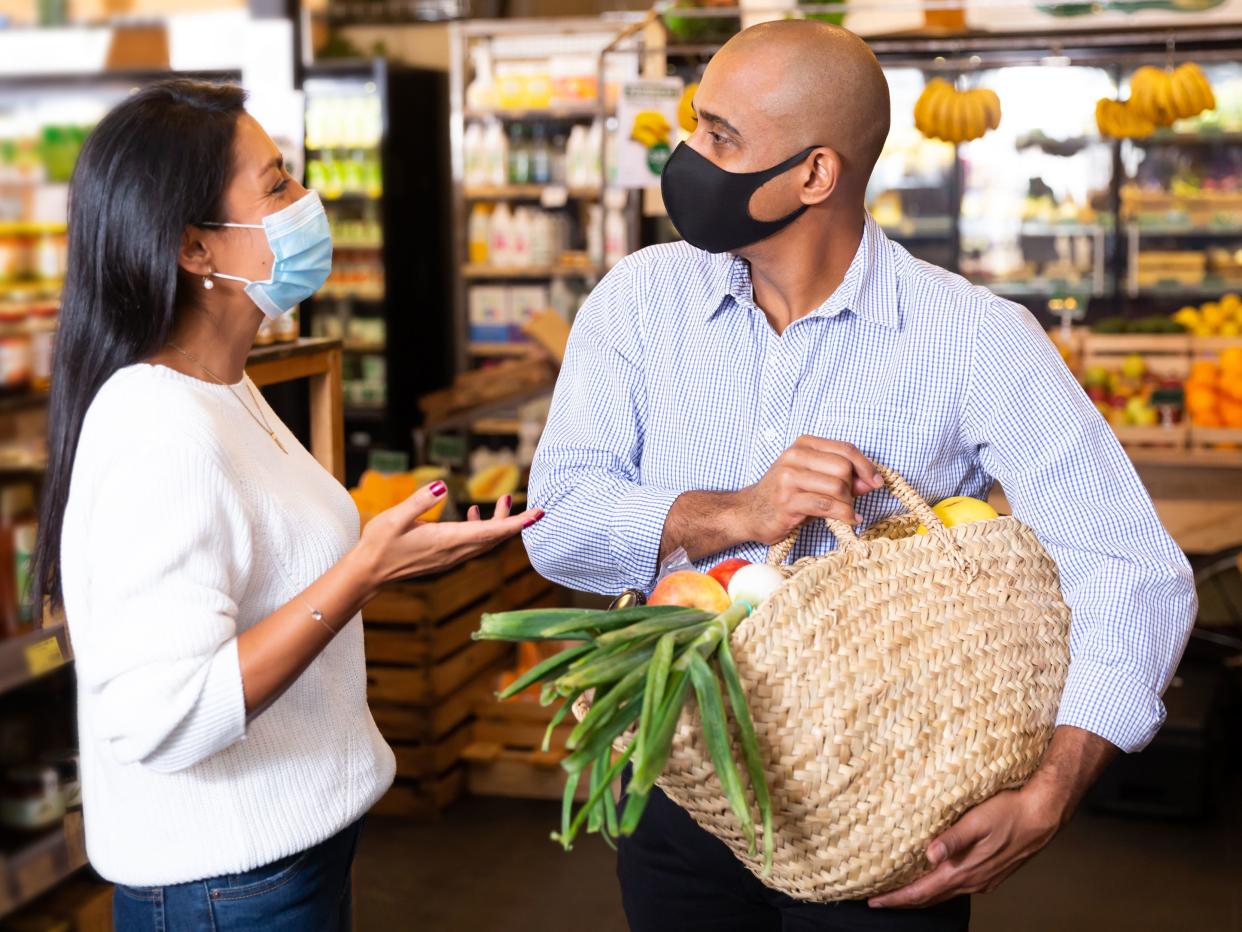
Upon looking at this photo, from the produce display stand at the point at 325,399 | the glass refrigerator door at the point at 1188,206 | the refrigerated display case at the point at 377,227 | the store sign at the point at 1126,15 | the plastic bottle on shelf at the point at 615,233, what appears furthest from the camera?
the refrigerated display case at the point at 377,227

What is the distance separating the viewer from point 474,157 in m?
7.91

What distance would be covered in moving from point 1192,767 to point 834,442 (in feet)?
10.4

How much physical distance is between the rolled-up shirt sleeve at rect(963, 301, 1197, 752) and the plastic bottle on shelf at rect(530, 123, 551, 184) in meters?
6.38

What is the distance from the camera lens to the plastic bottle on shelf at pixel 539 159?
789 centimetres

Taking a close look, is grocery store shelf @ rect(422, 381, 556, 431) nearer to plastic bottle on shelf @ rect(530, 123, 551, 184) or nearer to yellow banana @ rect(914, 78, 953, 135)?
yellow banana @ rect(914, 78, 953, 135)

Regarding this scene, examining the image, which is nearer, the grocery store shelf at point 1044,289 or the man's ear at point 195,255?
the man's ear at point 195,255

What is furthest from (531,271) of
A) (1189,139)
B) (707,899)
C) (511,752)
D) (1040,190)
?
(707,899)

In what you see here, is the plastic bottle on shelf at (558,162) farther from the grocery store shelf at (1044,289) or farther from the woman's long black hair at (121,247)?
the woman's long black hair at (121,247)

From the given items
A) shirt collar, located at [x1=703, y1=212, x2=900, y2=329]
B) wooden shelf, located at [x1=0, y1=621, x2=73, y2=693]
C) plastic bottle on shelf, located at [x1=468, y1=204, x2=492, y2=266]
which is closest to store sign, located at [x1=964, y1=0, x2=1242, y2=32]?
plastic bottle on shelf, located at [x1=468, y1=204, x2=492, y2=266]

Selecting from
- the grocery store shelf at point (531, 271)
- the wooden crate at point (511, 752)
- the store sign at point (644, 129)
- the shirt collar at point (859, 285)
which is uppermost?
the store sign at point (644, 129)

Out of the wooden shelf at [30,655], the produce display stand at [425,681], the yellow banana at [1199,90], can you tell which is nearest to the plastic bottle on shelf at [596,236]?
the yellow banana at [1199,90]

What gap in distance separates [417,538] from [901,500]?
0.56m

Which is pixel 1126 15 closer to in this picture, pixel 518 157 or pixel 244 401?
pixel 518 157

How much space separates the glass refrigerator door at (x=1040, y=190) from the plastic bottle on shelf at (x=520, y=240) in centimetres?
248
